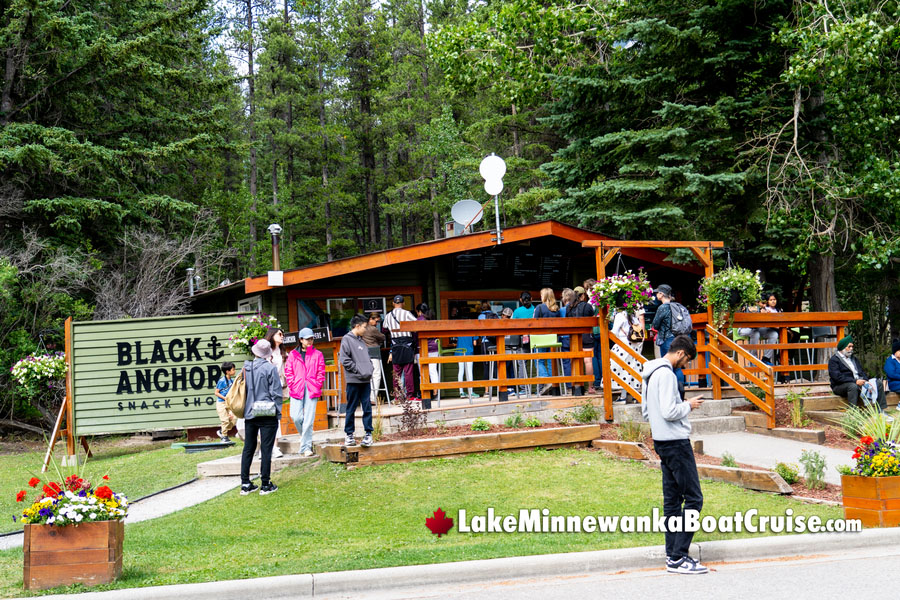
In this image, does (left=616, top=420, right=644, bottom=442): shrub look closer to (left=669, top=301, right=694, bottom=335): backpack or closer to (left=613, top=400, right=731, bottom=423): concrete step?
(left=613, top=400, right=731, bottom=423): concrete step

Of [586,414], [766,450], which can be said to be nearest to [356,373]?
[586,414]

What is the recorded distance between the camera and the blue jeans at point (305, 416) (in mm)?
10727

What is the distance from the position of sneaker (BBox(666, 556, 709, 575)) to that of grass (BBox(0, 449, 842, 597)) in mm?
545

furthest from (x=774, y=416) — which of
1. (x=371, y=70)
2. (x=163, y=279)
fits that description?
(x=371, y=70)

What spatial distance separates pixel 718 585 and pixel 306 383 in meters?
6.41

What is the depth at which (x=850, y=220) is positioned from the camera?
55.4ft

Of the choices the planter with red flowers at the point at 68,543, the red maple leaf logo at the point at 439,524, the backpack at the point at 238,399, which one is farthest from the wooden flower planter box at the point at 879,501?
the backpack at the point at 238,399

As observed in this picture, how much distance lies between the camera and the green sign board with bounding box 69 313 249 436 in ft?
45.1

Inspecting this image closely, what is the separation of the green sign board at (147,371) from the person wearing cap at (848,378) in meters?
10.1

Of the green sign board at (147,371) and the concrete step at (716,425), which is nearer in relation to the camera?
the concrete step at (716,425)

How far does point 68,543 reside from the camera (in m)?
5.86

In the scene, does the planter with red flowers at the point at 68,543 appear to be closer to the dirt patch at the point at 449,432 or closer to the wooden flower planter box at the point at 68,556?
the wooden flower planter box at the point at 68,556

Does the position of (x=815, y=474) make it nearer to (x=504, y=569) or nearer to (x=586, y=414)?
(x=586, y=414)

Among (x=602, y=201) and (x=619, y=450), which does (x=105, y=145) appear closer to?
(x=602, y=201)
